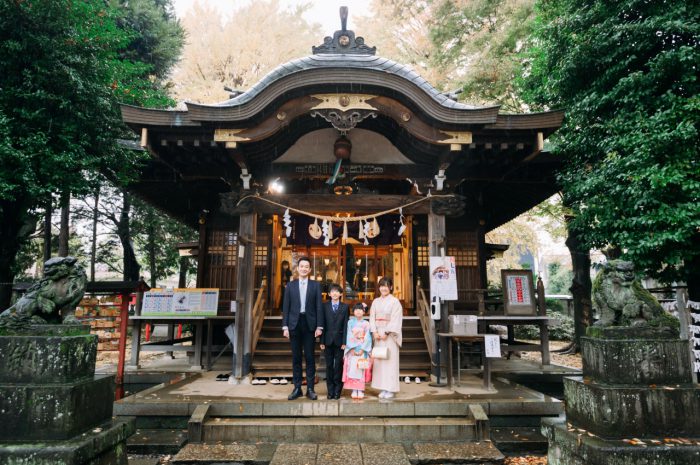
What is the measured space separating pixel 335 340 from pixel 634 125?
6.33 metres

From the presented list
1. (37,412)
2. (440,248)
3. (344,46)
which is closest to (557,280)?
(440,248)

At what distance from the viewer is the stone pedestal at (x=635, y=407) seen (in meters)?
3.40

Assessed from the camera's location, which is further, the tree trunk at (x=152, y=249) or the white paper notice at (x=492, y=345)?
the tree trunk at (x=152, y=249)

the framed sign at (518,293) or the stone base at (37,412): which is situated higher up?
the framed sign at (518,293)

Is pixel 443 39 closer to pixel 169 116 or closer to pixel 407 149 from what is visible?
pixel 407 149

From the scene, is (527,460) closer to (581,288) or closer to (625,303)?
(625,303)

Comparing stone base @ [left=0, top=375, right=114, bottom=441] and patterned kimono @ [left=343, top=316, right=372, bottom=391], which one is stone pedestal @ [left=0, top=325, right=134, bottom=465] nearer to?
stone base @ [left=0, top=375, right=114, bottom=441]

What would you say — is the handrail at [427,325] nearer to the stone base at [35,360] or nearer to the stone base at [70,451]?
the stone base at [70,451]

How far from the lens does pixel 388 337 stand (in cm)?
651

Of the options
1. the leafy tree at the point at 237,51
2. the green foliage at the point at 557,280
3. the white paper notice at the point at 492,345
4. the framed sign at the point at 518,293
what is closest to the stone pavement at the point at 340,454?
the white paper notice at the point at 492,345

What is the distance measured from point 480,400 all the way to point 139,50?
753 inches

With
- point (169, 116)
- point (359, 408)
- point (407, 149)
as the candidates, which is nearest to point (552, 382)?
point (359, 408)

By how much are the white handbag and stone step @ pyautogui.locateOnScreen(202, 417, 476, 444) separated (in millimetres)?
1045

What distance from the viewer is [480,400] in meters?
6.16
